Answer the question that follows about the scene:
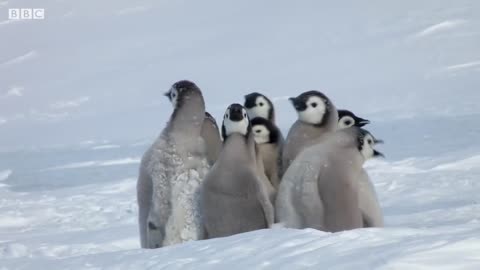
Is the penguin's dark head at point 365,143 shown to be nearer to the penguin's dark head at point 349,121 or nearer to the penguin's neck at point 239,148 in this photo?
the penguin's neck at point 239,148

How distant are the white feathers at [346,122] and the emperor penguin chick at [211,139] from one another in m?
0.85

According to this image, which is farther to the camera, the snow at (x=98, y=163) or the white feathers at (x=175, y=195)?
the snow at (x=98, y=163)

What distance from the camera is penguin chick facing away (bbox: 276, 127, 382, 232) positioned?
4715 millimetres

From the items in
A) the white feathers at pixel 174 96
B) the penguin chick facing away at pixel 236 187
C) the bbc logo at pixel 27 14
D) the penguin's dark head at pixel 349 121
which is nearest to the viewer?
the penguin chick facing away at pixel 236 187

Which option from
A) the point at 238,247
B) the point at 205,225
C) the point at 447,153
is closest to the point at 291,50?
the point at 447,153

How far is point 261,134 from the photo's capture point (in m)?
5.55

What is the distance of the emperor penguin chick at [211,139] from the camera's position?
5.35m

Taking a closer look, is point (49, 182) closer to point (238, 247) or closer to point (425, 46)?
point (238, 247)

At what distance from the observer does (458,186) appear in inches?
291

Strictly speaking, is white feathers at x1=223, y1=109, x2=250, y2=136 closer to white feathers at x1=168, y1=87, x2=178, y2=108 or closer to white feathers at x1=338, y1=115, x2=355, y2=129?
white feathers at x1=168, y1=87, x2=178, y2=108

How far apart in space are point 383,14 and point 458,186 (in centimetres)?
1487

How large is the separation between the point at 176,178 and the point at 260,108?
38.6 inches

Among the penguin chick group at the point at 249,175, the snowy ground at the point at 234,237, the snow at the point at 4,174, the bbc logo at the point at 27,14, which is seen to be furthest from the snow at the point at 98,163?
the bbc logo at the point at 27,14

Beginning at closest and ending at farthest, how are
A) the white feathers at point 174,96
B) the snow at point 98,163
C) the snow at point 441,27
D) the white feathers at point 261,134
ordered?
the white feathers at point 174,96 < the white feathers at point 261,134 < the snow at point 98,163 < the snow at point 441,27
